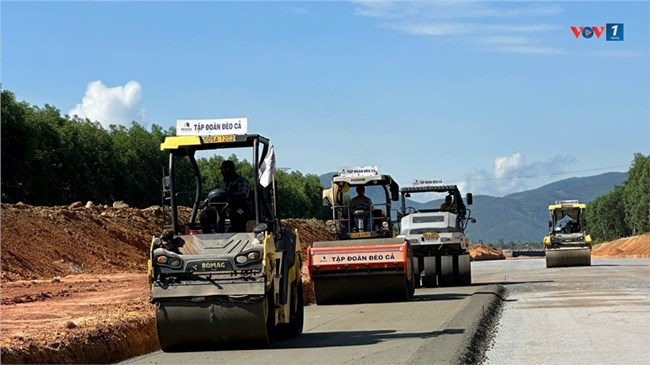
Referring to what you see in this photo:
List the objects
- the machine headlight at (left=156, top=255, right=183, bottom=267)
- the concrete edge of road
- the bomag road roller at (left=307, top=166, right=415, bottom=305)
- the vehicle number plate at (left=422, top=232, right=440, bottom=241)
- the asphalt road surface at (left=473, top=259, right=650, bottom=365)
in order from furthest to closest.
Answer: the vehicle number plate at (left=422, top=232, right=440, bottom=241) → the bomag road roller at (left=307, top=166, right=415, bottom=305) → the machine headlight at (left=156, top=255, right=183, bottom=267) → the asphalt road surface at (left=473, top=259, right=650, bottom=365) → the concrete edge of road

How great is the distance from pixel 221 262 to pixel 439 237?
17.6 meters

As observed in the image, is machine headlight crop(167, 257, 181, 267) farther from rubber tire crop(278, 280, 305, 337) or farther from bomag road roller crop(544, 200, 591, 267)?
bomag road roller crop(544, 200, 591, 267)

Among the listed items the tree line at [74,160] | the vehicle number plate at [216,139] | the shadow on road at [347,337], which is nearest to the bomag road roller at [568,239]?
the tree line at [74,160]

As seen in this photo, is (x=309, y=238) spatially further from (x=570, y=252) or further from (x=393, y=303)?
(x=393, y=303)

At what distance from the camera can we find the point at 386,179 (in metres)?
26.2

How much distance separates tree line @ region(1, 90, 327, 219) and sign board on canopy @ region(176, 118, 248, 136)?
4530 cm

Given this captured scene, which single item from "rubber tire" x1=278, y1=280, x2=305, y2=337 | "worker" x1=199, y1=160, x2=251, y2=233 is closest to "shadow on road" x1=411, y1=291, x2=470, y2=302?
"rubber tire" x1=278, y1=280, x2=305, y2=337

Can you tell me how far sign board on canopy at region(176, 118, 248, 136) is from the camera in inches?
576

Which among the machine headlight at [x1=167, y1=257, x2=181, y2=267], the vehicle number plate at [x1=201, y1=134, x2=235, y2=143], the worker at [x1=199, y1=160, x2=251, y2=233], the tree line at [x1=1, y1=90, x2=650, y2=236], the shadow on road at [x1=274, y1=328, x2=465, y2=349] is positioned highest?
the tree line at [x1=1, y1=90, x2=650, y2=236]

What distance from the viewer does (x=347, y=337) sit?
16312 mm

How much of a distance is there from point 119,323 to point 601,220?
189967mm

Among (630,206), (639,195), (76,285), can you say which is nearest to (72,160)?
(76,285)

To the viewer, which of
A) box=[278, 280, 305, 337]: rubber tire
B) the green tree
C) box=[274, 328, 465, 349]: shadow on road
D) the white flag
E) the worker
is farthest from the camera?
the green tree

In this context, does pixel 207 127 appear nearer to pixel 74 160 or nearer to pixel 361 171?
pixel 361 171
